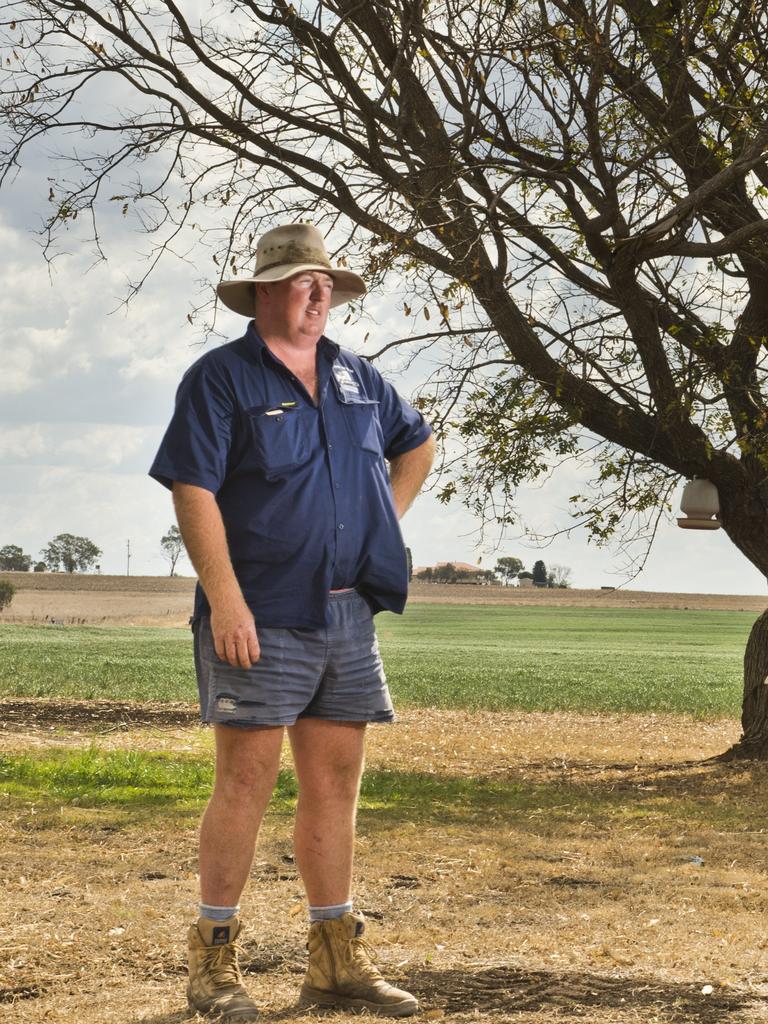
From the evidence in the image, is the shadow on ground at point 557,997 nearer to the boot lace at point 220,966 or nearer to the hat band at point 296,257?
the boot lace at point 220,966

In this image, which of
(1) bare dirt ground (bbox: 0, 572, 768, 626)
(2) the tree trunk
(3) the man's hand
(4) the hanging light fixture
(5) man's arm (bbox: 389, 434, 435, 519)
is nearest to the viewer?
(3) the man's hand

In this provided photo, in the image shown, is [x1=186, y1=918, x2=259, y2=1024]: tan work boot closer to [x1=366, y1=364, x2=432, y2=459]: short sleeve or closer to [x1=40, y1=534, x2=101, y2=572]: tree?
[x1=366, y1=364, x2=432, y2=459]: short sleeve

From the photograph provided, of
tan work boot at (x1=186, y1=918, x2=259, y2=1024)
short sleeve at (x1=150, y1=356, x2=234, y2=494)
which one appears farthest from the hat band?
tan work boot at (x1=186, y1=918, x2=259, y2=1024)

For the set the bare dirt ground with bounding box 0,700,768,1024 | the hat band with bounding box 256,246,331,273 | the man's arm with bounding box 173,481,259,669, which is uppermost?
the hat band with bounding box 256,246,331,273

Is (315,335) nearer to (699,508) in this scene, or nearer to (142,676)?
(699,508)

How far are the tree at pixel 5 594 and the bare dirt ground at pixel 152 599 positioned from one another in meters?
0.59

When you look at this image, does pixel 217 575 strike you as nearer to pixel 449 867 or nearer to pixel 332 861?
pixel 332 861

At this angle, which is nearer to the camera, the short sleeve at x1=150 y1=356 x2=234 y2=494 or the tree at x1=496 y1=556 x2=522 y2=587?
the short sleeve at x1=150 y1=356 x2=234 y2=494

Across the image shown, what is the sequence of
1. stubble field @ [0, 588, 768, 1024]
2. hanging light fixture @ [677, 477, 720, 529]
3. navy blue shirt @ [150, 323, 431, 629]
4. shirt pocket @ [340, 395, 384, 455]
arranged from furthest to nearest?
1. hanging light fixture @ [677, 477, 720, 529]
2. stubble field @ [0, 588, 768, 1024]
3. shirt pocket @ [340, 395, 384, 455]
4. navy blue shirt @ [150, 323, 431, 629]

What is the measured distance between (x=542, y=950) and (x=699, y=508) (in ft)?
27.5

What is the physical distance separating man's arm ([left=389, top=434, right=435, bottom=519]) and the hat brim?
63 cm

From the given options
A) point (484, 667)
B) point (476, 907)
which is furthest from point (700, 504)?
point (484, 667)

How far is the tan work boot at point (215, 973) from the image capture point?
3908mm

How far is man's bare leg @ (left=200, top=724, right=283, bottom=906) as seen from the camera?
3.92m
